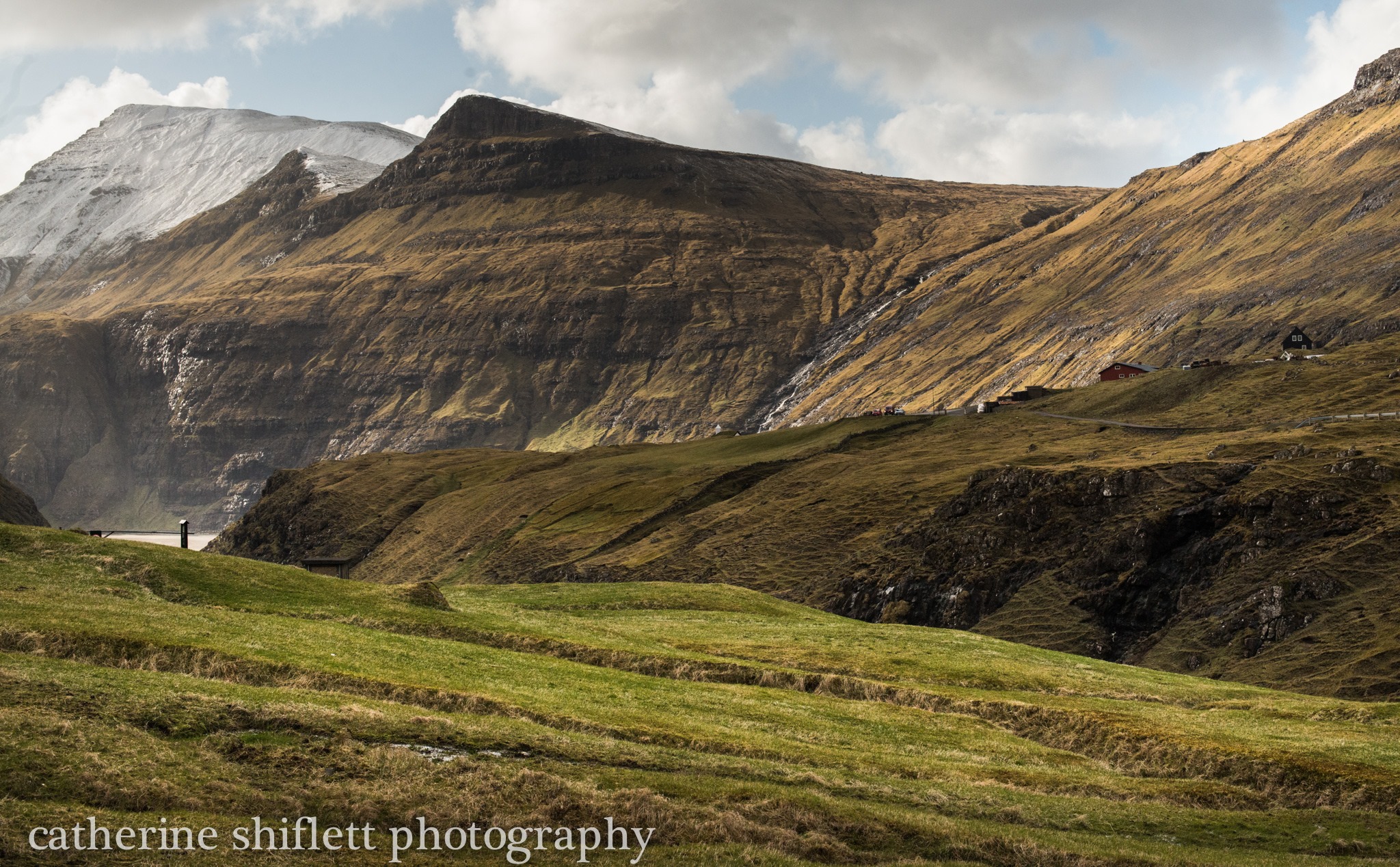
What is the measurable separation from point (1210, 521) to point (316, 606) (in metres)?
81.4

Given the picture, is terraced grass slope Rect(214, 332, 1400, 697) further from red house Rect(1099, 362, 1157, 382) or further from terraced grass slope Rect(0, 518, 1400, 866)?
terraced grass slope Rect(0, 518, 1400, 866)

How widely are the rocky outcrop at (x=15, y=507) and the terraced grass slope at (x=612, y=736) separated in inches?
5017

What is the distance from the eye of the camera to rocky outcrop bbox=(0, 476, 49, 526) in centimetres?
16600

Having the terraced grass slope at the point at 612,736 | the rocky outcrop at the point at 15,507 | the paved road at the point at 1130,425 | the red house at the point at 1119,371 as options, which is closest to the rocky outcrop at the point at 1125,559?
the paved road at the point at 1130,425

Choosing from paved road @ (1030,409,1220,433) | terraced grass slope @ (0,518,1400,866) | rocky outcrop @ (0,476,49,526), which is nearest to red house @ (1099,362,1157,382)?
paved road @ (1030,409,1220,433)

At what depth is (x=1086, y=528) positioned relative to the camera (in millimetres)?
112562

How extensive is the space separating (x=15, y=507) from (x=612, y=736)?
546ft

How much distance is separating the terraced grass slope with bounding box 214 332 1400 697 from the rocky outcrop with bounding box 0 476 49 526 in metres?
48.2

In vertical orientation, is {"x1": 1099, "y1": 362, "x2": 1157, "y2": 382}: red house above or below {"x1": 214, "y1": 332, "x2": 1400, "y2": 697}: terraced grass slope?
above

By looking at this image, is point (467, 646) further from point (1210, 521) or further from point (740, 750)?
point (1210, 521)

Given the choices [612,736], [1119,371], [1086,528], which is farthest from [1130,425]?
[612,736]

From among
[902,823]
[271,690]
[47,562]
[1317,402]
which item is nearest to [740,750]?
[902,823]

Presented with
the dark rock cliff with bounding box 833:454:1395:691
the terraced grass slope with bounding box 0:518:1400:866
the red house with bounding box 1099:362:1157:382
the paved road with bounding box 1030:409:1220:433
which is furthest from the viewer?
the red house with bounding box 1099:362:1157:382

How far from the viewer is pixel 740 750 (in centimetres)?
3494
